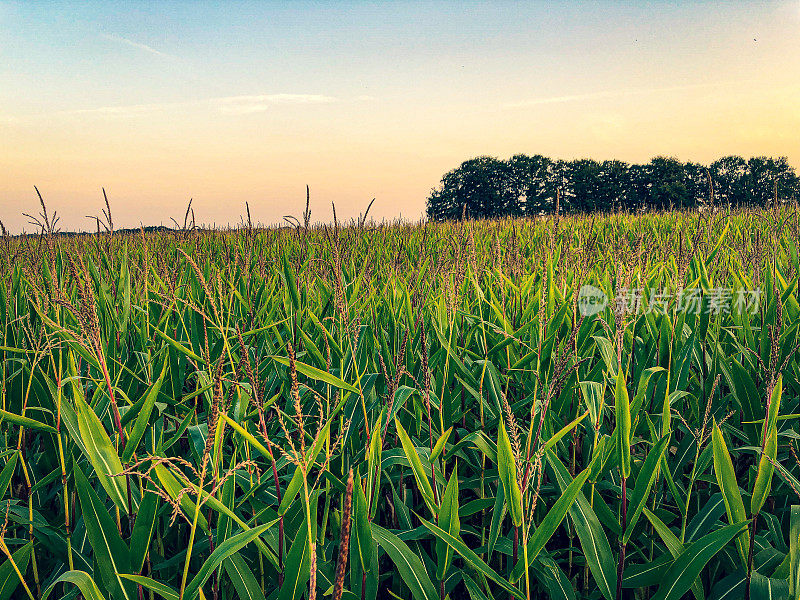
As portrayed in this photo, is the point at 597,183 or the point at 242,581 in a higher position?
the point at 597,183

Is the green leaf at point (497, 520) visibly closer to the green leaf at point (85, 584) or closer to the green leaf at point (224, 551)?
the green leaf at point (224, 551)

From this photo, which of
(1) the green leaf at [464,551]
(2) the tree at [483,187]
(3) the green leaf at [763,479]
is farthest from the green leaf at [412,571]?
(2) the tree at [483,187]

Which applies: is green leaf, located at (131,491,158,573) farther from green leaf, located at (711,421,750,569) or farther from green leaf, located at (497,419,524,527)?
green leaf, located at (711,421,750,569)

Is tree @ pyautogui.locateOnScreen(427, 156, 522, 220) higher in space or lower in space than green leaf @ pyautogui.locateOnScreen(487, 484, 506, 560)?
higher

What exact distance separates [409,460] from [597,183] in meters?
42.5

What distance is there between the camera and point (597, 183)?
39156 mm

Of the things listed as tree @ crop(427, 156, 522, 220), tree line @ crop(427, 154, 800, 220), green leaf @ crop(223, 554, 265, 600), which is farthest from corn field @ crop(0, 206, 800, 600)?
tree @ crop(427, 156, 522, 220)

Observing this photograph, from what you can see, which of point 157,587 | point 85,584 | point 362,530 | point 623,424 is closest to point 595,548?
point 623,424

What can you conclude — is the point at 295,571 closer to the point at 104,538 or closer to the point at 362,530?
the point at 362,530

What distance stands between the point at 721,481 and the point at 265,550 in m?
0.97

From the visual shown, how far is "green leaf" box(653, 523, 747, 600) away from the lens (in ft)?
3.10

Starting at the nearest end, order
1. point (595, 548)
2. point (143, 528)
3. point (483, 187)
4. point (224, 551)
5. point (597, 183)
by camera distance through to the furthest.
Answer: point (224, 551), point (143, 528), point (595, 548), point (597, 183), point (483, 187)

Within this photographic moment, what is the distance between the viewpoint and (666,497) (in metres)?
1.45

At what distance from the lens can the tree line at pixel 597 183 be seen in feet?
116
